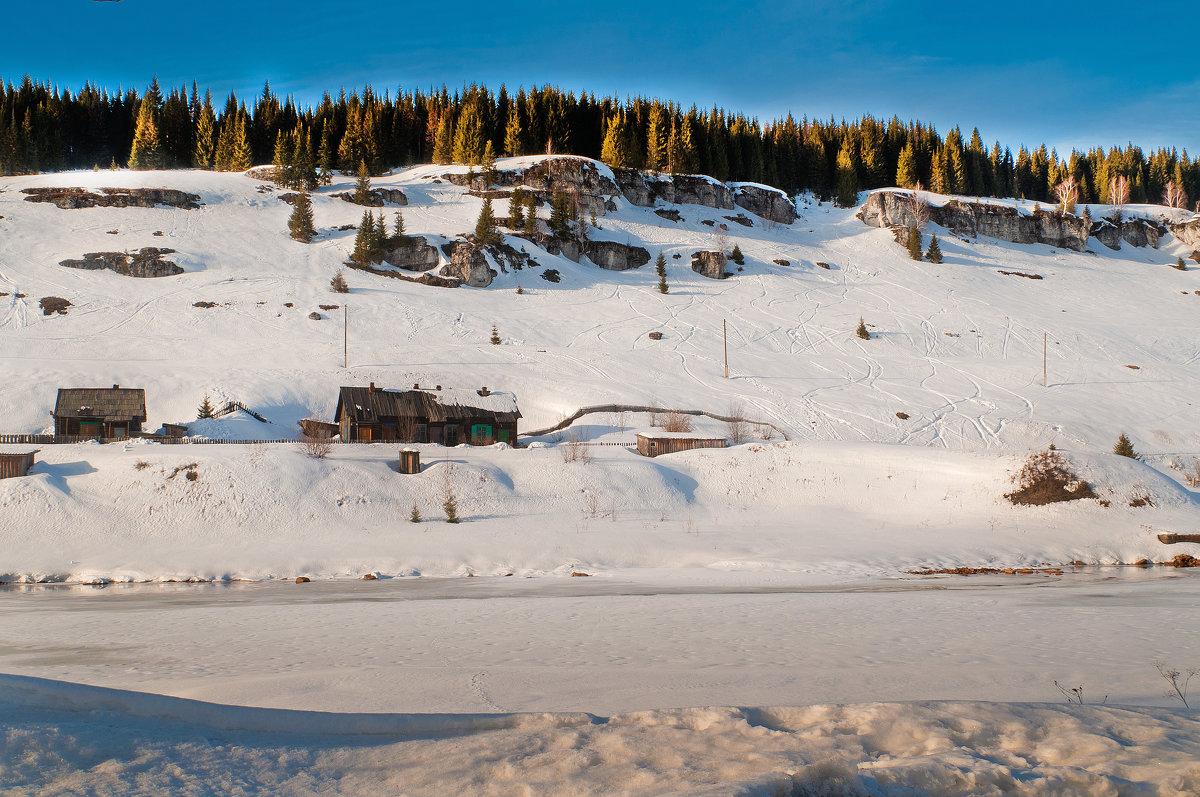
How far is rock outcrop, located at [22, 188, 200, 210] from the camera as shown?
90.2 metres

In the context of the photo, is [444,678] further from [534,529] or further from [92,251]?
[92,251]

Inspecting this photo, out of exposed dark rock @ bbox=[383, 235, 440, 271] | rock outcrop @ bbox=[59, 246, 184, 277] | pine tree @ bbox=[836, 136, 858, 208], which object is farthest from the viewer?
pine tree @ bbox=[836, 136, 858, 208]

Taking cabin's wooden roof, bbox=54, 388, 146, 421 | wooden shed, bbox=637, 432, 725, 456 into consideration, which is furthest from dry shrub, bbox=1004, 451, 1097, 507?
cabin's wooden roof, bbox=54, 388, 146, 421

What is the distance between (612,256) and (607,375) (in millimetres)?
38279

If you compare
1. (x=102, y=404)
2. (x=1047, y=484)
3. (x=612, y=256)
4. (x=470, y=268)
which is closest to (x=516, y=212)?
(x=612, y=256)

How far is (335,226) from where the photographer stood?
91.4 m

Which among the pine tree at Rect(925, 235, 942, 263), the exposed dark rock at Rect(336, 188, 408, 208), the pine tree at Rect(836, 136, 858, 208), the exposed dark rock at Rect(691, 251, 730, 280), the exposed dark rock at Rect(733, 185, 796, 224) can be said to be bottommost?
the exposed dark rock at Rect(691, 251, 730, 280)

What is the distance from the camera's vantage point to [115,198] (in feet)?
301

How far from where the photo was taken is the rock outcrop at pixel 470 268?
81750 mm

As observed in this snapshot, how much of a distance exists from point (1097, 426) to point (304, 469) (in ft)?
169

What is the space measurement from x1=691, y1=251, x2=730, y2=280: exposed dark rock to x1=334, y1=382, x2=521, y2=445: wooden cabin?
4836 centimetres

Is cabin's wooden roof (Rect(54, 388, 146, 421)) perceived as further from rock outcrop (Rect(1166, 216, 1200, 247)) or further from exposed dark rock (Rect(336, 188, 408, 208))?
rock outcrop (Rect(1166, 216, 1200, 247))

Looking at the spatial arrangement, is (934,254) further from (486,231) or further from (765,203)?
(486,231)

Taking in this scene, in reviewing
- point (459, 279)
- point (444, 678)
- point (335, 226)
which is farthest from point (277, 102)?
point (444, 678)
